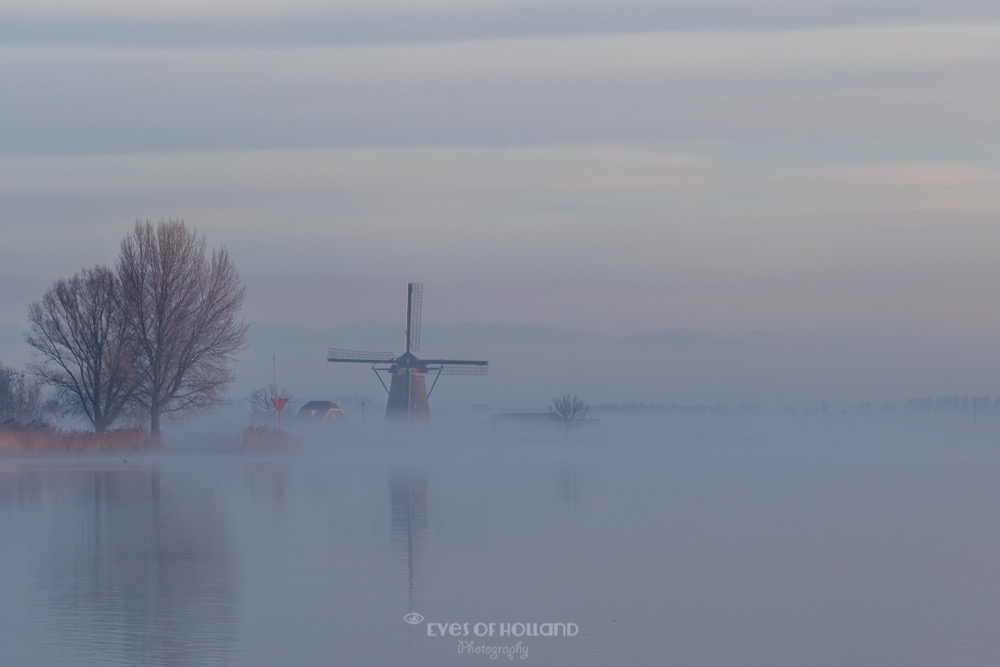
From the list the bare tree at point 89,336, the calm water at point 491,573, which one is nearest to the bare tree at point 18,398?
the bare tree at point 89,336

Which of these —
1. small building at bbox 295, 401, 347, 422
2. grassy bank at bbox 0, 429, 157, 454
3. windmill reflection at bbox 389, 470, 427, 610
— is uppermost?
windmill reflection at bbox 389, 470, 427, 610

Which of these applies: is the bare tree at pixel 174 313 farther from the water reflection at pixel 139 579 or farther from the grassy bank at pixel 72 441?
the water reflection at pixel 139 579

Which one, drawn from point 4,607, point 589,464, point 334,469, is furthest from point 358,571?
point 589,464

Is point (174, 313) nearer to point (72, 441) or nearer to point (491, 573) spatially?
point (72, 441)

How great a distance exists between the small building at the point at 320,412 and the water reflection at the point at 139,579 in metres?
61.0

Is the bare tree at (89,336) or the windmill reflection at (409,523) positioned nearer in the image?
the windmill reflection at (409,523)

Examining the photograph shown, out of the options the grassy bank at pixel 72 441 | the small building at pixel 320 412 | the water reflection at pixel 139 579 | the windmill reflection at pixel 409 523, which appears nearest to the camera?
the water reflection at pixel 139 579

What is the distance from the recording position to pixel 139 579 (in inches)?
548

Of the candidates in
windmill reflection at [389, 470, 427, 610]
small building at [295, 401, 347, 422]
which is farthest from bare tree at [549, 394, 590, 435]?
windmill reflection at [389, 470, 427, 610]

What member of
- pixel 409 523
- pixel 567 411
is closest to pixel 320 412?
pixel 567 411

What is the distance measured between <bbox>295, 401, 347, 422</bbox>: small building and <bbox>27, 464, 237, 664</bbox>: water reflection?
200 ft

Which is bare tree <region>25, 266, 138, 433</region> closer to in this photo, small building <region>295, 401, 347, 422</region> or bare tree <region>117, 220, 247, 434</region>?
bare tree <region>117, 220, 247, 434</region>

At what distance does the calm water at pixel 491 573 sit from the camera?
1065 centimetres

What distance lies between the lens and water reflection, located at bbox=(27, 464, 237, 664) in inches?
415
